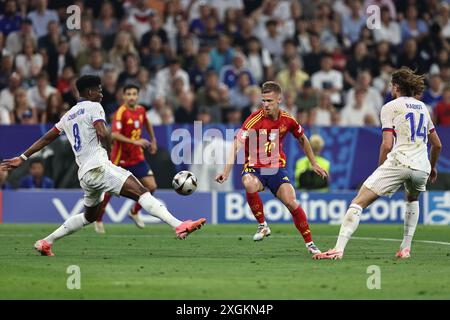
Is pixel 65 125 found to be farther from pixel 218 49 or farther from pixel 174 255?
pixel 218 49

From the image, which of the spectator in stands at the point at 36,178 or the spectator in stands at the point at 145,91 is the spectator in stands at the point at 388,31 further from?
the spectator in stands at the point at 36,178

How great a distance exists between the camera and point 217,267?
37.8 ft

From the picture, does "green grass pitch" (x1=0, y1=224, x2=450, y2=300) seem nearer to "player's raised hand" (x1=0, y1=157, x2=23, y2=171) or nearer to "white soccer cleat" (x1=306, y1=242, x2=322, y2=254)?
"white soccer cleat" (x1=306, y1=242, x2=322, y2=254)


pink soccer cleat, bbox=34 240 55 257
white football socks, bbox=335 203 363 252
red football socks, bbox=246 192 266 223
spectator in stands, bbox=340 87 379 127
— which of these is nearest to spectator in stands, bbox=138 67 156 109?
spectator in stands, bbox=340 87 379 127

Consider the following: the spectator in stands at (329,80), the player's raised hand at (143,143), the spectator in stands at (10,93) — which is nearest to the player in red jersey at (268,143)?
the player's raised hand at (143,143)

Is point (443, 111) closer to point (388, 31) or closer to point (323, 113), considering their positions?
point (323, 113)

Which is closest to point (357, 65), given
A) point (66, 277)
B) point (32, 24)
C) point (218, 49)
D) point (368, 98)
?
point (368, 98)

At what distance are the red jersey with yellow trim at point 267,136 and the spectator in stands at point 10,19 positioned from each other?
1099 centimetres

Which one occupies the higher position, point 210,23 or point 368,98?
point 210,23

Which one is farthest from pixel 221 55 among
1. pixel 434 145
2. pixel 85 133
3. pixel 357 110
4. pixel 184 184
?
pixel 434 145

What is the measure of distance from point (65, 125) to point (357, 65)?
42.1 ft

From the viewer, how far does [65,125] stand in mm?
12828
